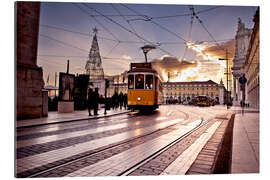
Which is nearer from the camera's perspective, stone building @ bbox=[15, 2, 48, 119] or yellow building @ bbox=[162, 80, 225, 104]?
stone building @ bbox=[15, 2, 48, 119]

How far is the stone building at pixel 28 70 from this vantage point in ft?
29.9

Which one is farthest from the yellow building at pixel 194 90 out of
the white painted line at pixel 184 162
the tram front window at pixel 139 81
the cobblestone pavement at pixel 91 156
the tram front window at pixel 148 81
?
the white painted line at pixel 184 162

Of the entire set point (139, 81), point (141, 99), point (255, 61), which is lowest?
point (141, 99)

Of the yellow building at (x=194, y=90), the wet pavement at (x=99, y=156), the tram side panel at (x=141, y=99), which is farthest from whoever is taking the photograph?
the yellow building at (x=194, y=90)

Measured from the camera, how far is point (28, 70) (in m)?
9.47

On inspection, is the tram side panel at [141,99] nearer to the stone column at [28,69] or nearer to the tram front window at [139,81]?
the tram front window at [139,81]

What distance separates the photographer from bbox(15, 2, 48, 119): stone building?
910 centimetres

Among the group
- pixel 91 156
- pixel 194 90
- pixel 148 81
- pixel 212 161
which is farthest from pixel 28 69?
pixel 194 90

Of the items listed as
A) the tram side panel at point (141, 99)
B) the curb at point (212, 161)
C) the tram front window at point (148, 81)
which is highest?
the tram front window at point (148, 81)

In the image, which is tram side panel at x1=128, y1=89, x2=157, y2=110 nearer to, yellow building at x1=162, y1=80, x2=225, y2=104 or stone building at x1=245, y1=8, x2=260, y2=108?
stone building at x1=245, y1=8, x2=260, y2=108

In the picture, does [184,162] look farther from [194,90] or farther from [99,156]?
[194,90]

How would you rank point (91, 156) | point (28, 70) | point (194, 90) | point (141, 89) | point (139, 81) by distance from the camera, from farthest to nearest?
point (194, 90), point (139, 81), point (141, 89), point (28, 70), point (91, 156)

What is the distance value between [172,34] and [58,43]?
5158 millimetres

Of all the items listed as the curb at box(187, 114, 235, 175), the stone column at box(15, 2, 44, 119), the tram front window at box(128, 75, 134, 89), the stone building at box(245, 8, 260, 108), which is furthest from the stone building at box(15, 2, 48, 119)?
the stone building at box(245, 8, 260, 108)
